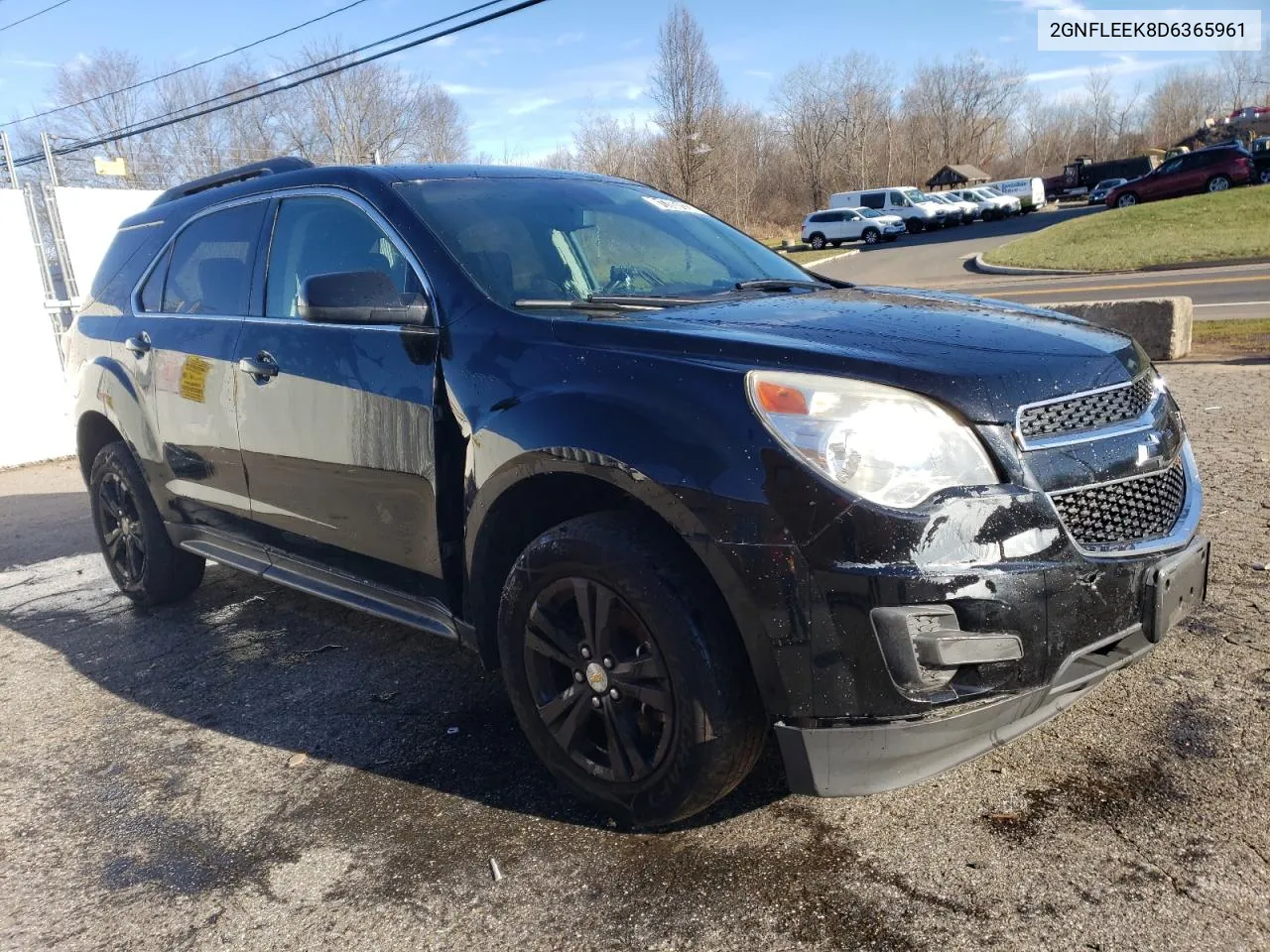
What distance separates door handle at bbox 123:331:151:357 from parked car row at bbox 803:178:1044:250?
42910 millimetres

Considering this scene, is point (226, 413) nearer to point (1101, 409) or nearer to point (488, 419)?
point (488, 419)

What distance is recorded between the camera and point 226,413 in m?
3.91

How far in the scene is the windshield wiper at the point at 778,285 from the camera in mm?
3533

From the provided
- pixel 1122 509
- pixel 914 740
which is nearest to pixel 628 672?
pixel 914 740

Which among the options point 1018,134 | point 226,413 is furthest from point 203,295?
point 1018,134

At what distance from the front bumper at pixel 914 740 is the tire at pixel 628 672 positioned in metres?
0.19

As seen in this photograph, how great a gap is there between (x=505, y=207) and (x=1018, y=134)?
4809 inches

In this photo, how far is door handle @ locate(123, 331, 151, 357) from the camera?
4473 mm

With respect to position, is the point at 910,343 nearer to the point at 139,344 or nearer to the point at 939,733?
the point at 939,733

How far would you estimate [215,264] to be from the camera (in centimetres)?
422

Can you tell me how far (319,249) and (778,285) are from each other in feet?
5.59

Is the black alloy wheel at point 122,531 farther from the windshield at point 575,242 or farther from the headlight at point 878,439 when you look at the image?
the headlight at point 878,439

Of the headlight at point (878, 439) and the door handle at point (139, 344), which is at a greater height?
the door handle at point (139, 344)

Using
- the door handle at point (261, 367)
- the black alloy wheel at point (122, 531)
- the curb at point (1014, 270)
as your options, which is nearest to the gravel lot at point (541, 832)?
the black alloy wheel at point (122, 531)
